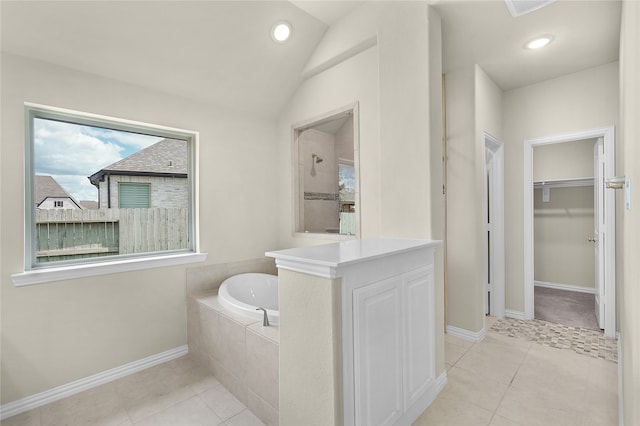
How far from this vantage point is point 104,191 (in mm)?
2447

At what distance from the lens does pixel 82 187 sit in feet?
7.71

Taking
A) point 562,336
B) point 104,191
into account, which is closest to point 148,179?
point 104,191

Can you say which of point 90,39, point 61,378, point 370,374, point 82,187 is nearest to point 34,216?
point 82,187

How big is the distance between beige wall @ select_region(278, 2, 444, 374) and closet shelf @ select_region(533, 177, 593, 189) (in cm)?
314

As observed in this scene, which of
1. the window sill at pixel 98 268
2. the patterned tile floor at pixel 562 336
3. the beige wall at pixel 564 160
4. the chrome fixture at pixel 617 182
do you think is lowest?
the patterned tile floor at pixel 562 336

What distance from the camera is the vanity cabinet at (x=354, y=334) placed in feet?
4.35

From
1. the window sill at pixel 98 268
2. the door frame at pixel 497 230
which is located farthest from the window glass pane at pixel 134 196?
the door frame at pixel 497 230

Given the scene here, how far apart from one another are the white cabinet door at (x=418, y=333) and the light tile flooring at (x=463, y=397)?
0.65ft

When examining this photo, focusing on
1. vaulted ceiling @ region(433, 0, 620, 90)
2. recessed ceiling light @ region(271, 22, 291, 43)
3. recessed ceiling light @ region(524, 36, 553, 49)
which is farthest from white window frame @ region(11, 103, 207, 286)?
recessed ceiling light @ region(524, 36, 553, 49)

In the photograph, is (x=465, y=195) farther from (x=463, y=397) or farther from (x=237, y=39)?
(x=237, y=39)

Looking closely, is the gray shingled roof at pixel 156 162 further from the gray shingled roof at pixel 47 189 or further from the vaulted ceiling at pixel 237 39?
the vaulted ceiling at pixel 237 39

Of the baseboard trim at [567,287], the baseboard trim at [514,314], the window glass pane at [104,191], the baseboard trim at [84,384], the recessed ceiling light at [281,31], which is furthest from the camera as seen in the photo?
the baseboard trim at [567,287]

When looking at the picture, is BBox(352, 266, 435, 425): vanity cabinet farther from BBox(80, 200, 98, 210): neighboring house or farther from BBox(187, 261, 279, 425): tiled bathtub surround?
BBox(80, 200, 98, 210): neighboring house

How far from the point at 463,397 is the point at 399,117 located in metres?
1.92
